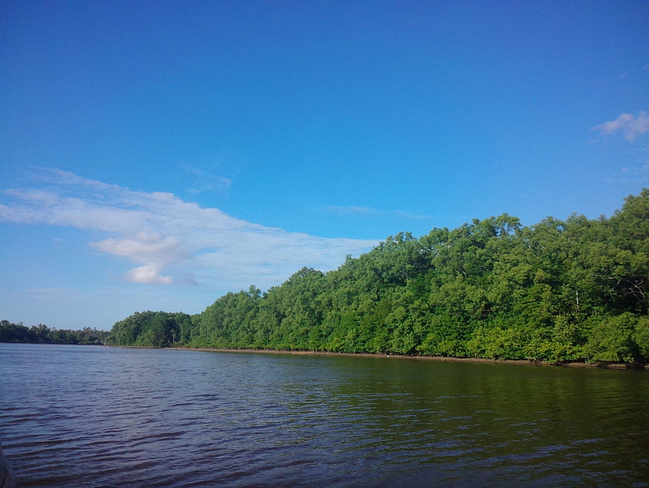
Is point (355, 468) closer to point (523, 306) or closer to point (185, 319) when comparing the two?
point (523, 306)

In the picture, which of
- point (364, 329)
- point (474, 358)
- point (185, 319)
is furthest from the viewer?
point (185, 319)

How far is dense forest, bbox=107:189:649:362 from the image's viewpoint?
2259 inches

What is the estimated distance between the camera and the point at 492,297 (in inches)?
2820

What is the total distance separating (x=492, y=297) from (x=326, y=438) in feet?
206

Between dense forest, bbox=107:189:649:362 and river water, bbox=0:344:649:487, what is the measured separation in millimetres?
33321

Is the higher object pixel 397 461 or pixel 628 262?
pixel 628 262

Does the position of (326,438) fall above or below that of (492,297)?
below

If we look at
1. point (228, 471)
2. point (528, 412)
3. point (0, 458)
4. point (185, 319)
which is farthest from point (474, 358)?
point (185, 319)

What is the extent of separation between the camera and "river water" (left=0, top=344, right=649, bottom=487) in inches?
454

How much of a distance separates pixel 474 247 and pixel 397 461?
84.7m

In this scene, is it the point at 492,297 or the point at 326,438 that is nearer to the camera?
the point at 326,438

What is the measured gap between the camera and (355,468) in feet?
39.9

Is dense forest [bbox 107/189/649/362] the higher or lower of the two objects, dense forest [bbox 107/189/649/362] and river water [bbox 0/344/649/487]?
the higher

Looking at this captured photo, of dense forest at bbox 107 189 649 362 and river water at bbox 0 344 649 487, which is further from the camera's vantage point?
dense forest at bbox 107 189 649 362
